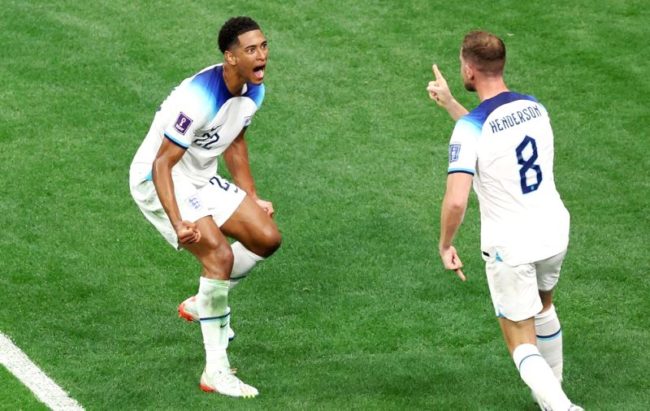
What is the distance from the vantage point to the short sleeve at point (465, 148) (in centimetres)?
754

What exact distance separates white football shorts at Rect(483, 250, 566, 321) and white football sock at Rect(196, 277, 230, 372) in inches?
72.8

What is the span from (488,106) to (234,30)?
75.0 inches

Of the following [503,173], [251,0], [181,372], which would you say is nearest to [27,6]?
[251,0]

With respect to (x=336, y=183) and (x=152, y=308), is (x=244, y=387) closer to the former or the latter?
(x=152, y=308)

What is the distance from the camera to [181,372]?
8.89 meters

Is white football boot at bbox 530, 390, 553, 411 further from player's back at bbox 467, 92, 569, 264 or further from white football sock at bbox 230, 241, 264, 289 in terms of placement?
white football sock at bbox 230, 241, 264, 289

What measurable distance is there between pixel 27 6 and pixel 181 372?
6763mm

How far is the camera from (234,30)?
8555 mm

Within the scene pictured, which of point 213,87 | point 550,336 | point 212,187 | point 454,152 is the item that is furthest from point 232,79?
point 550,336

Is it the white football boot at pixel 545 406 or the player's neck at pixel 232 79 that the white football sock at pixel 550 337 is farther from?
the player's neck at pixel 232 79

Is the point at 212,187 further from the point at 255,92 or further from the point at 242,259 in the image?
the point at 255,92

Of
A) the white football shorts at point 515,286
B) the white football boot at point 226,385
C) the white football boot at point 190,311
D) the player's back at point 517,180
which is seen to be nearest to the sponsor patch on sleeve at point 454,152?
the player's back at point 517,180

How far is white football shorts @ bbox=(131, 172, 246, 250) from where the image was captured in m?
8.77

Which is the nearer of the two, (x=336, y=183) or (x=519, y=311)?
(x=519, y=311)
